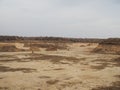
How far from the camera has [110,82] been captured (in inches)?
611

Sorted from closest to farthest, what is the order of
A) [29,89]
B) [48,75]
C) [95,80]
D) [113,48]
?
1. [29,89]
2. [95,80]
3. [48,75]
4. [113,48]

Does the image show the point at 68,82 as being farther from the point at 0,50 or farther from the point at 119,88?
the point at 0,50

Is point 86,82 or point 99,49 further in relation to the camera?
point 99,49

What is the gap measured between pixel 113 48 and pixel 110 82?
27.7 m

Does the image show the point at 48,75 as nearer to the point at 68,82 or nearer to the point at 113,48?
the point at 68,82

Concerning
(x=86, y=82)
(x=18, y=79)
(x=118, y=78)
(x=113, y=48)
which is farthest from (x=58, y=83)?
(x=113, y=48)

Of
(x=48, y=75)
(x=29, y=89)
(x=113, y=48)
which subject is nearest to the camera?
(x=29, y=89)

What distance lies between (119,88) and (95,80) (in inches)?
94.2

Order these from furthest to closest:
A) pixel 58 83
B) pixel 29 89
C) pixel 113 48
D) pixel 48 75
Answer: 1. pixel 113 48
2. pixel 48 75
3. pixel 58 83
4. pixel 29 89

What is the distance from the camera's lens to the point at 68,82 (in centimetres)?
1541

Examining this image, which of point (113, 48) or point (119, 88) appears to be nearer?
point (119, 88)

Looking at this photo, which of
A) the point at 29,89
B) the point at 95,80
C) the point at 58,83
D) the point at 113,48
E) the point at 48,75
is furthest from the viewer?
the point at 113,48

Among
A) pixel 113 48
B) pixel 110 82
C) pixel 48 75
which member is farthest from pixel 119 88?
pixel 113 48

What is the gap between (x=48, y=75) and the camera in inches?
711
